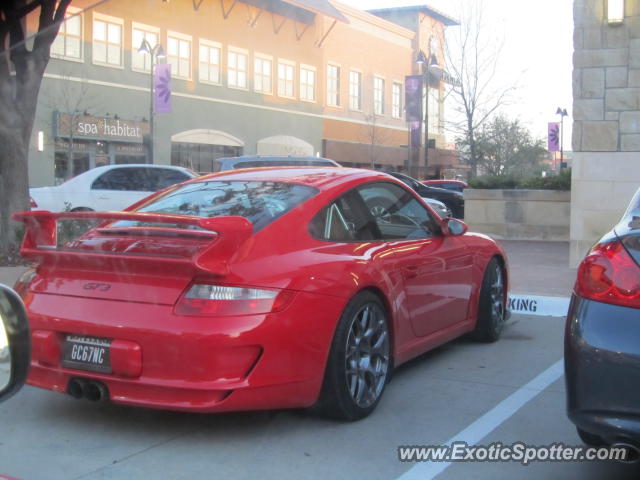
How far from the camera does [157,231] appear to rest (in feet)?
Result: 13.9

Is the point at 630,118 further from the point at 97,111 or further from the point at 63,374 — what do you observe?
the point at 97,111

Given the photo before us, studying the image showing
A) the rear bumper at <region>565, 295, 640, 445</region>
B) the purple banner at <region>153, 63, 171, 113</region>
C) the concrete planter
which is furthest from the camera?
the purple banner at <region>153, 63, 171, 113</region>

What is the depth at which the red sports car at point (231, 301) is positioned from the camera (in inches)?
152

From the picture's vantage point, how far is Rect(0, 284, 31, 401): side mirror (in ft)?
6.71

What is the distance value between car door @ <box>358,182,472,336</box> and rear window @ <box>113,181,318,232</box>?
61 cm

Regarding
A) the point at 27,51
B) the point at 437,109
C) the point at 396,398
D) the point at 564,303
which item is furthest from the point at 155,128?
the point at 396,398

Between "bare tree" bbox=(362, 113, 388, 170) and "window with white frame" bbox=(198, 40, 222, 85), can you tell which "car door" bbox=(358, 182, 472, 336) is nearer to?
"bare tree" bbox=(362, 113, 388, 170)

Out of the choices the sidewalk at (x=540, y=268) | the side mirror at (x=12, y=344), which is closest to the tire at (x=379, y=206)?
the side mirror at (x=12, y=344)

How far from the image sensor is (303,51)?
15188 millimetres

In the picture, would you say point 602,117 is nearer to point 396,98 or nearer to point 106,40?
point 396,98

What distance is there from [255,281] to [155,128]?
74.8 feet

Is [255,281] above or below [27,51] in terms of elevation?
below

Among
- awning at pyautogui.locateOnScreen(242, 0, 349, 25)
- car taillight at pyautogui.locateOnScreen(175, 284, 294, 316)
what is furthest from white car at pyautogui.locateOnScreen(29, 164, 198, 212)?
car taillight at pyautogui.locateOnScreen(175, 284, 294, 316)

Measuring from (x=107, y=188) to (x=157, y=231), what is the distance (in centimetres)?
1062
